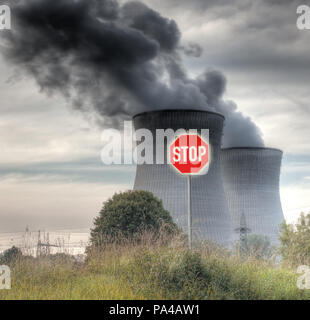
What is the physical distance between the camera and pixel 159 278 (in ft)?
22.7

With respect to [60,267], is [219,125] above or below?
above

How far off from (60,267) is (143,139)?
612 inches

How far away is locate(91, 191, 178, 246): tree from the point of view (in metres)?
14.7

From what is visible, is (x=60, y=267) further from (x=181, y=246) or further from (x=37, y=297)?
(x=181, y=246)

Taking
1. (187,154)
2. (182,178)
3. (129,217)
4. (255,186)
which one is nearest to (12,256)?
(187,154)

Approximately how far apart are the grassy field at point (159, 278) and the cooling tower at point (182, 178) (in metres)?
14.6

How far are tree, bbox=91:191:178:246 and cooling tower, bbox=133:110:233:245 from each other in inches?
288

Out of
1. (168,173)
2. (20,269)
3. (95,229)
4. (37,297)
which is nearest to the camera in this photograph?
(37,297)

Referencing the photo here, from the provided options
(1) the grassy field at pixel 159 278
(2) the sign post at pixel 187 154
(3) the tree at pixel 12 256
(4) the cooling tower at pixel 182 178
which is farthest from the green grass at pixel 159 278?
(4) the cooling tower at pixel 182 178

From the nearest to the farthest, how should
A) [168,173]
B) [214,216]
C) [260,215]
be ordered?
[168,173] → [214,216] → [260,215]

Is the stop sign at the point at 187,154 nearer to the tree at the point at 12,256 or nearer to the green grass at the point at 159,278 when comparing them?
the green grass at the point at 159,278

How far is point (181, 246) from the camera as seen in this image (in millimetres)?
7934

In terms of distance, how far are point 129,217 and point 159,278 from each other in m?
8.01
